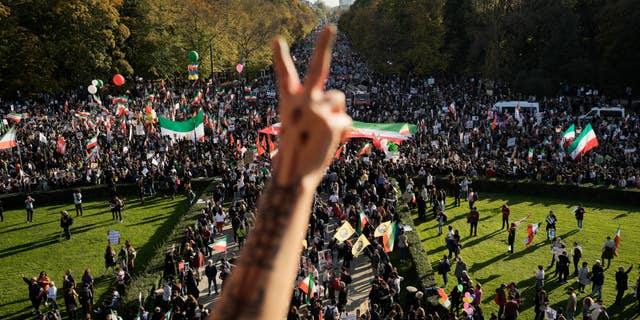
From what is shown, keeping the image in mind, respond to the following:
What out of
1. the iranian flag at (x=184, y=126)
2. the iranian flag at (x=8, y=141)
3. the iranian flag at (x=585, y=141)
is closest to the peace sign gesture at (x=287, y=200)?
the iranian flag at (x=585, y=141)

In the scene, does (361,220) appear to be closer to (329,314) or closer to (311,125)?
(329,314)

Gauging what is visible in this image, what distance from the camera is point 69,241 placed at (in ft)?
72.4

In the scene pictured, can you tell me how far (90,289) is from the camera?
51.7 feet

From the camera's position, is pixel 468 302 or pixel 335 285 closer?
pixel 468 302

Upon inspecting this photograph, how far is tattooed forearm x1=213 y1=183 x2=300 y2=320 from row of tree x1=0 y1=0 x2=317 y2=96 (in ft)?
170

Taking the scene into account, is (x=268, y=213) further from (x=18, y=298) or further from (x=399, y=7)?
(x=399, y=7)

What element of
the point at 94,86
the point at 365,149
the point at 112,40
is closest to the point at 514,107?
the point at 365,149

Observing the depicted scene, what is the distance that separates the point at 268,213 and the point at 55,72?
55.6m

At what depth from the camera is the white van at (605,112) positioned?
3759 centimetres

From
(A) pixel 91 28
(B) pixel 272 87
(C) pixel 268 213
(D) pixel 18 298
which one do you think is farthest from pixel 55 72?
(C) pixel 268 213

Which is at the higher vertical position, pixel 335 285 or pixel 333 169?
pixel 333 169

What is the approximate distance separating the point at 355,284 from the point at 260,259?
50.9 ft

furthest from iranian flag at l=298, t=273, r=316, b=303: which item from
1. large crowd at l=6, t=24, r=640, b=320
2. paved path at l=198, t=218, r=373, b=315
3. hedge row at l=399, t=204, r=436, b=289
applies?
hedge row at l=399, t=204, r=436, b=289

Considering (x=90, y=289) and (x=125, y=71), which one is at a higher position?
(x=125, y=71)
